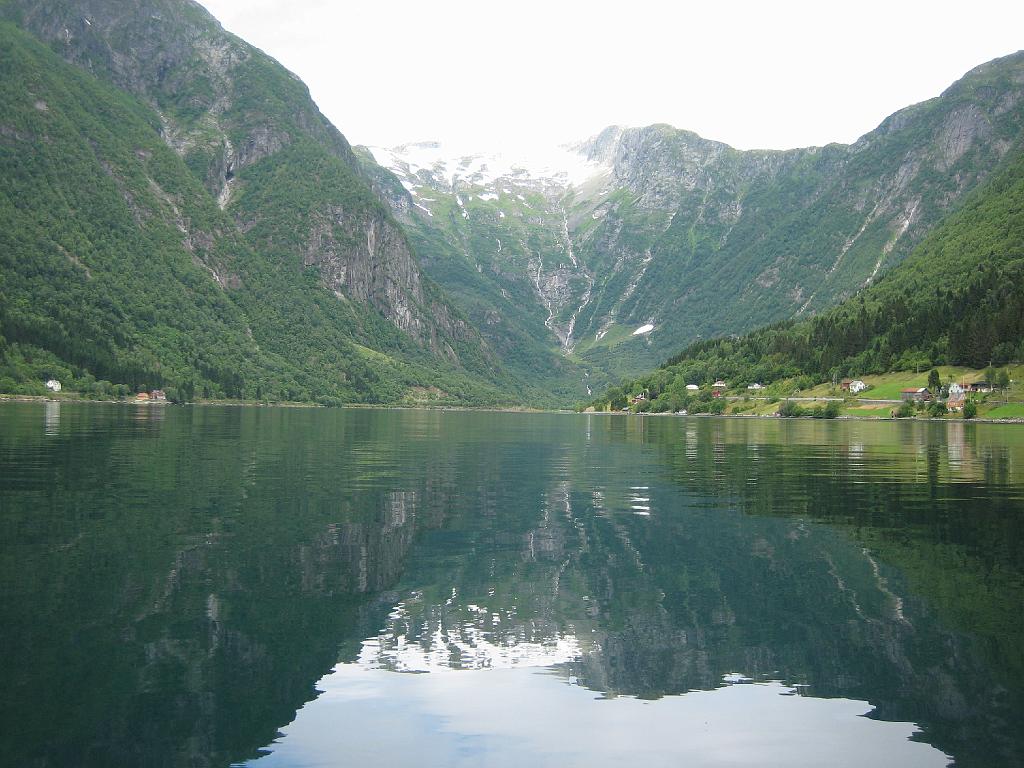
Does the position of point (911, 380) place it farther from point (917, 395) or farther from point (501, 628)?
point (501, 628)

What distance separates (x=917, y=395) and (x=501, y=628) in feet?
543

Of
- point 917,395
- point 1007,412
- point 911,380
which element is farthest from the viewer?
point 911,380

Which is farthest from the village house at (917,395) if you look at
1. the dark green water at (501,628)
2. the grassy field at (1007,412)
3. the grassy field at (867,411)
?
→ the dark green water at (501,628)

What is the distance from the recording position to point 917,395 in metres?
164

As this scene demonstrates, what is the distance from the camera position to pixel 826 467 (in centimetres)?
6003

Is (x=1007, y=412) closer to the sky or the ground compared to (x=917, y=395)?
closer to the ground

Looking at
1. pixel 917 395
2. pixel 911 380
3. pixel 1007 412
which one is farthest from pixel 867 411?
pixel 1007 412

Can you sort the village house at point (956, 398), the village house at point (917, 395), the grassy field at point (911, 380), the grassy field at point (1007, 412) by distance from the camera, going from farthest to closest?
1. the village house at point (917, 395)
2. the village house at point (956, 398)
3. the grassy field at point (911, 380)
4. the grassy field at point (1007, 412)

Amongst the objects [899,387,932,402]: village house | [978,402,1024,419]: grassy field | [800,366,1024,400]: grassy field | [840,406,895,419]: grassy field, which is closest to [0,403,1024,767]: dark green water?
[978,402,1024,419]: grassy field

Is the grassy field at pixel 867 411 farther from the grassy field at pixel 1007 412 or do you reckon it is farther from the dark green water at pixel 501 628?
the dark green water at pixel 501 628

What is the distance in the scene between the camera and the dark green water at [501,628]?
13961 mm

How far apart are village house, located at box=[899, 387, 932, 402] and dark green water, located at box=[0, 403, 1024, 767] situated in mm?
133212

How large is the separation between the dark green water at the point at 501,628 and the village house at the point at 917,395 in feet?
437

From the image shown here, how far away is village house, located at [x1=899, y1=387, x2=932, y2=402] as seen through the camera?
534 feet
